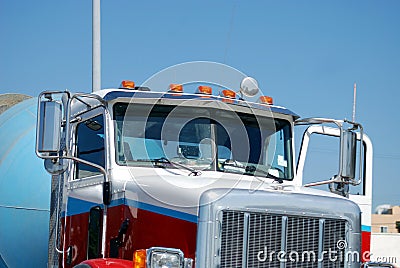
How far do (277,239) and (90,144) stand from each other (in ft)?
6.90

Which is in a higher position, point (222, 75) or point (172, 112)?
point (222, 75)

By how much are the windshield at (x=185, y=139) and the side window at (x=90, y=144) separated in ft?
→ 0.69

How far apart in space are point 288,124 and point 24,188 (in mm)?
2877

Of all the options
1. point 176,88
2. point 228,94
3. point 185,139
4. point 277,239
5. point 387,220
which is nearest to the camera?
point 277,239

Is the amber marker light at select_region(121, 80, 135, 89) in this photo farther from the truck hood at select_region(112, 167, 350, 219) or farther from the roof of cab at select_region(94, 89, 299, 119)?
the truck hood at select_region(112, 167, 350, 219)

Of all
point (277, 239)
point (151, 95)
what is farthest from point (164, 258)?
point (151, 95)

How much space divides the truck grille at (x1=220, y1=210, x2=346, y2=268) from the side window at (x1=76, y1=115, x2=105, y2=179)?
1.53m

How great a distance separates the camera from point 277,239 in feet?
18.4

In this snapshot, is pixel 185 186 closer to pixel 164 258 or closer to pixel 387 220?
pixel 164 258

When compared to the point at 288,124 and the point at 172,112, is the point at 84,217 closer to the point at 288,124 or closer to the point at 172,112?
the point at 172,112

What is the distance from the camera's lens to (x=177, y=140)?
6.48 metres

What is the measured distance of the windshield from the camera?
21.0 ft

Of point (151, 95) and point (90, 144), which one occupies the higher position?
point (151, 95)

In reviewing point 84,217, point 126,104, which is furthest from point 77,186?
point 126,104
